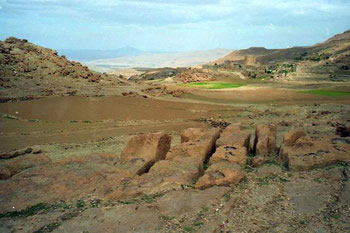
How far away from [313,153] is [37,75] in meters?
25.2

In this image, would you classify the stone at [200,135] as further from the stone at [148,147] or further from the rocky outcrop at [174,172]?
the stone at [148,147]

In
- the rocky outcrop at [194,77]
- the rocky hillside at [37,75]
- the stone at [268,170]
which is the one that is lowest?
the stone at [268,170]

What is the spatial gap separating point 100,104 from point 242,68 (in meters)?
33.9

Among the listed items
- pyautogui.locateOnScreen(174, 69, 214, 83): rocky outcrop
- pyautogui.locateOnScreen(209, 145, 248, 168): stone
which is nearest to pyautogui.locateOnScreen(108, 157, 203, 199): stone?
pyautogui.locateOnScreen(209, 145, 248, 168): stone

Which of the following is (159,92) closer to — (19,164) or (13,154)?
(13,154)

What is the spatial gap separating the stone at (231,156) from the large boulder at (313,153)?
1.02 meters

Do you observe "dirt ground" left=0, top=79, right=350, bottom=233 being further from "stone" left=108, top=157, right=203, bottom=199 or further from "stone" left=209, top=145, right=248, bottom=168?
"stone" left=209, top=145, right=248, bottom=168

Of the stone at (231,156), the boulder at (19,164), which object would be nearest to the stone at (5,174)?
the boulder at (19,164)

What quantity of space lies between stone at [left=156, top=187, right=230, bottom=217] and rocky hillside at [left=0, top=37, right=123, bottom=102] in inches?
763

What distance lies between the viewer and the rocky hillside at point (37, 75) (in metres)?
25.3

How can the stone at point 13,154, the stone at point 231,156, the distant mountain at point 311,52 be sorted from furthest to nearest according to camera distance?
1. the distant mountain at point 311,52
2. the stone at point 13,154
3. the stone at point 231,156

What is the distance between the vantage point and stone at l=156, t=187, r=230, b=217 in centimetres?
621

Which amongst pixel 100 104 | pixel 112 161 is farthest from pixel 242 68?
pixel 112 161

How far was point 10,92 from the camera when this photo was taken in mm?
24172
